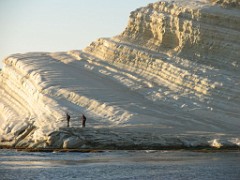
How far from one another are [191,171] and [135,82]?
30.7 metres

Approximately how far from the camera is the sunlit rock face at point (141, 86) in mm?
58906

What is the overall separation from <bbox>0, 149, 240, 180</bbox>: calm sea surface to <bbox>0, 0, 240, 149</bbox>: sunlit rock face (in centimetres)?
440

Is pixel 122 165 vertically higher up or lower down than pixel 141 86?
higher up

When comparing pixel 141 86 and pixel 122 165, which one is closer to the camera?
pixel 122 165

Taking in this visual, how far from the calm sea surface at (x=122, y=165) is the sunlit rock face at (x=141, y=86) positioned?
173 inches

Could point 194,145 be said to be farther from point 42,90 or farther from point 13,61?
point 13,61

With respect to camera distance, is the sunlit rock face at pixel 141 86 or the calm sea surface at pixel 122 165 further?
the sunlit rock face at pixel 141 86

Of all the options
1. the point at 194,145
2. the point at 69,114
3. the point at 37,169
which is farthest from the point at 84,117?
the point at 37,169

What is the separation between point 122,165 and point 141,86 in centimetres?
2607

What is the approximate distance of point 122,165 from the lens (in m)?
44.5

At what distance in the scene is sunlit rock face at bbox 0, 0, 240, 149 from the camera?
58.9m

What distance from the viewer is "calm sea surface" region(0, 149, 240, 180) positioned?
39.2 meters

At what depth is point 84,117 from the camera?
60.2 metres

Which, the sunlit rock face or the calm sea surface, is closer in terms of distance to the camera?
the calm sea surface
